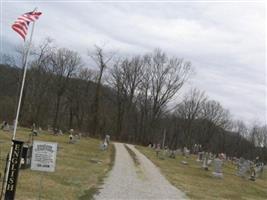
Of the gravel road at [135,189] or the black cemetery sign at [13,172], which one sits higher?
the black cemetery sign at [13,172]

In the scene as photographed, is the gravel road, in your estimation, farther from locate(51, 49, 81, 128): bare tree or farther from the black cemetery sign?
locate(51, 49, 81, 128): bare tree

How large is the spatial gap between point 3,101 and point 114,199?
207ft

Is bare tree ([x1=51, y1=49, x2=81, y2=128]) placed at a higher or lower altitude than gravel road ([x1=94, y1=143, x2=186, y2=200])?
higher

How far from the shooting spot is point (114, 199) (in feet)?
49.8

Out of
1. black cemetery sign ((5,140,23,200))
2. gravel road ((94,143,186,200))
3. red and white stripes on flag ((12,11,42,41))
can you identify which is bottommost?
gravel road ((94,143,186,200))

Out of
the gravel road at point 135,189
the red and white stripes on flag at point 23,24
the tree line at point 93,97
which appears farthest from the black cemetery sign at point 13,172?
the tree line at point 93,97

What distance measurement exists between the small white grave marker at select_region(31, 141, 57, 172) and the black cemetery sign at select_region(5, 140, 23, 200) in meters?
1.17

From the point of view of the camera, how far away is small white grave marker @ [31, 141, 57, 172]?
1172cm

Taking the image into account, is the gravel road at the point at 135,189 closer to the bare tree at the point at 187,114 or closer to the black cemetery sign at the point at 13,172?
the black cemetery sign at the point at 13,172

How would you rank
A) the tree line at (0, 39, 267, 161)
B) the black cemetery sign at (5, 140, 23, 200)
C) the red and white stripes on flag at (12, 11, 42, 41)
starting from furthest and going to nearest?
the tree line at (0, 39, 267, 161) < the red and white stripes on flag at (12, 11, 42, 41) < the black cemetery sign at (5, 140, 23, 200)

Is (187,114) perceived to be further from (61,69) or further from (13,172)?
(13,172)

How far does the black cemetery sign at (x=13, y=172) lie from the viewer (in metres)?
10.4

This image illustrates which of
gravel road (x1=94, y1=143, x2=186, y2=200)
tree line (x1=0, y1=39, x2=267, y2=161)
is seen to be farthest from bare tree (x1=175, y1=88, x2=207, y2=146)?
gravel road (x1=94, y1=143, x2=186, y2=200)

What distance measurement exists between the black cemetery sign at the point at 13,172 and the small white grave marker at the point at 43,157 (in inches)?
45.9
